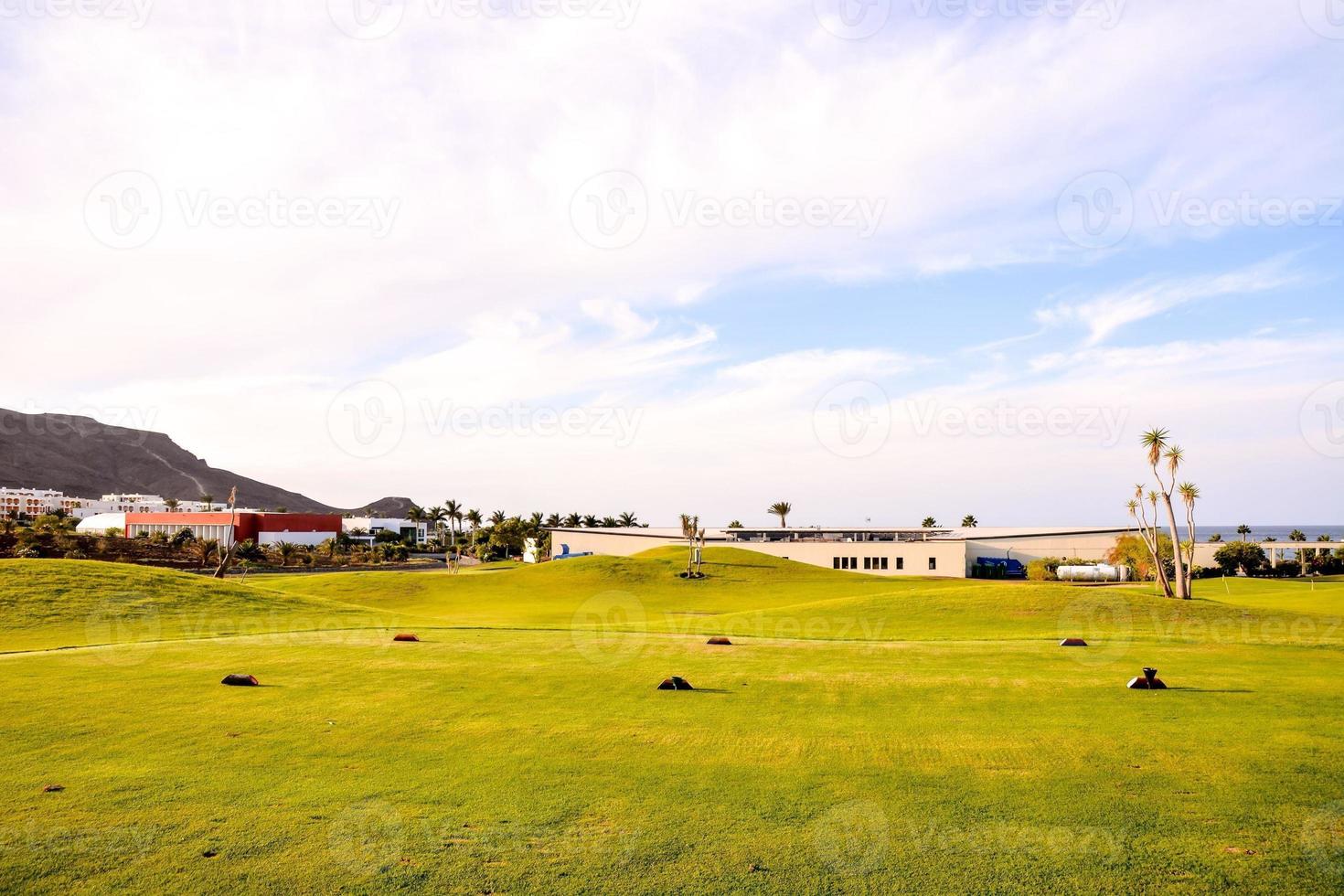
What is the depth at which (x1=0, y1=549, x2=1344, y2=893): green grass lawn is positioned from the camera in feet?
30.1

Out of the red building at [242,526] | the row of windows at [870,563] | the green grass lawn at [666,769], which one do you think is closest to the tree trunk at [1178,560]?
the green grass lawn at [666,769]

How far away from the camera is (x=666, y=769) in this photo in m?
12.7

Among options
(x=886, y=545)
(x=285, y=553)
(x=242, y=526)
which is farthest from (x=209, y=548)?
(x=886, y=545)

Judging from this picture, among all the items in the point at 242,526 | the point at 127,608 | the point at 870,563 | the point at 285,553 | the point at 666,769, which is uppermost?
the point at 242,526

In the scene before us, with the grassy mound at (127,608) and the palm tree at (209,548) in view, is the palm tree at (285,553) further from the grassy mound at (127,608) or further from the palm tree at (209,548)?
the grassy mound at (127,608)

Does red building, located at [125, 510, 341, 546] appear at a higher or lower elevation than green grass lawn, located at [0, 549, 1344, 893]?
higher

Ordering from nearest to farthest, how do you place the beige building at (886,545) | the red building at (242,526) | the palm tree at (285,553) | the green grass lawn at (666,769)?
the green grass lawn at (666,769) < the beige building at (886,545) < the palm tree at (285,553) < the red building at (242,526)

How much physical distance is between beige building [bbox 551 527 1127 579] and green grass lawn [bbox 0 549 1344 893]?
87.2 metres

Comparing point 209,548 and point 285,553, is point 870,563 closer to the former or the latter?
point 285,553

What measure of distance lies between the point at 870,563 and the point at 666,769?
106130 millimetres

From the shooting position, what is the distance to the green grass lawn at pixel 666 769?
9.17 metres

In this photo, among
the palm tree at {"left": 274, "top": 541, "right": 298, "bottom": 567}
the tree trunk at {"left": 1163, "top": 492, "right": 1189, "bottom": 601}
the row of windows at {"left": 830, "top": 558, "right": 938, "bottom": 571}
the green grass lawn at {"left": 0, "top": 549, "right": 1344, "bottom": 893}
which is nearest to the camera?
the green grass lawn at {"left": 0, "top": 549, "right": 1344, "bottom": 893}

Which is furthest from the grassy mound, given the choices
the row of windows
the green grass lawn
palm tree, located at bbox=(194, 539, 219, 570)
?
palm tree, located at bbox=(194, 539, 219, 570)

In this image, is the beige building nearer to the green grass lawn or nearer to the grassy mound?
the grassy mound
